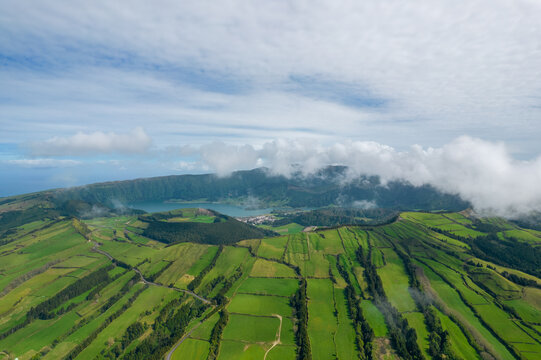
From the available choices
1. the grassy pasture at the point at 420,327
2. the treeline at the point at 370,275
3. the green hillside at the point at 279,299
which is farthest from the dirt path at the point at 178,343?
the grassy pasture at the point at 420,327

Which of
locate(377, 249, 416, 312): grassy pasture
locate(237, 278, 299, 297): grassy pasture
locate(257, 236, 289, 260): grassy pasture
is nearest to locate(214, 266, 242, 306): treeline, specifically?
locate(237, 278, 299, 297): grassy pasture

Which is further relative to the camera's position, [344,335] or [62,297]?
[62,297]

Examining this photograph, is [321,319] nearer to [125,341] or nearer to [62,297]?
[125,341]

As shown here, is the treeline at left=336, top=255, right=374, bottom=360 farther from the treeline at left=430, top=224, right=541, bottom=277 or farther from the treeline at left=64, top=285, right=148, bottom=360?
the treeline at left=430, top=224, right=541, bottom=277

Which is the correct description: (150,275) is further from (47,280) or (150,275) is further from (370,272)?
(370,272)

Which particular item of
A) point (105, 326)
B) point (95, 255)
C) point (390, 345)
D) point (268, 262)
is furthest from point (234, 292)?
point (95, 255)

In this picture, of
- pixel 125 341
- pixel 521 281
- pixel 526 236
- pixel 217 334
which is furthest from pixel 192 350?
pixel 526 236

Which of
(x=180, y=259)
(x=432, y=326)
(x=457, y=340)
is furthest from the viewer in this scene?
(x=180, y=259)
